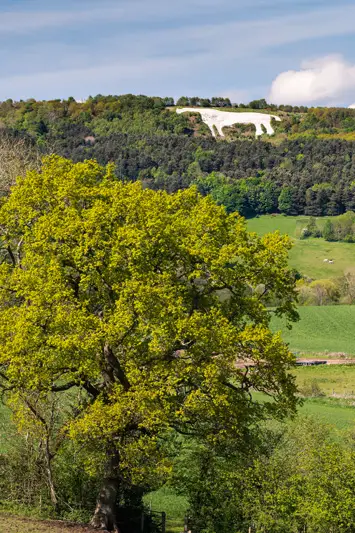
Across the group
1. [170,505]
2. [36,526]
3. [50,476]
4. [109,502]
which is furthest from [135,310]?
[170,505]

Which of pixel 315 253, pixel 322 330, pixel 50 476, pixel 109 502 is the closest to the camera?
pixel 50 476

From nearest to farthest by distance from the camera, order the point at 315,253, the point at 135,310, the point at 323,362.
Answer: the point at 135,310, the point at 323,362, the point at 315,253

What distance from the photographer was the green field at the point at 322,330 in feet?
315

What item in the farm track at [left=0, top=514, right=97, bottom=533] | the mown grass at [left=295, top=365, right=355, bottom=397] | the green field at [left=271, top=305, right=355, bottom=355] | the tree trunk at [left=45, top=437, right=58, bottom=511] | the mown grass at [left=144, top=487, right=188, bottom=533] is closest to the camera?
the farm track at [left=0, top=514, right=97, bottom=533]

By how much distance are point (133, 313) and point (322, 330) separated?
8400 cm

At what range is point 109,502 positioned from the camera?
2627cm

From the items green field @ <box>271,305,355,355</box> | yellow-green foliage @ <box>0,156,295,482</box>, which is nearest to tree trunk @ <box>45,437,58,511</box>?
yellow-green foliage @ <box>0,156,295,482</box>

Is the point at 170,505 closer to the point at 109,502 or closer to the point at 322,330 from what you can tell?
the point at 109,502

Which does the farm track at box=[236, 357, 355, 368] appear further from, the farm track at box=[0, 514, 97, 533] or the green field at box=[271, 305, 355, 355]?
the farm track at box=[0, 514, 97, 533]

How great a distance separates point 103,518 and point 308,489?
7.61 metres

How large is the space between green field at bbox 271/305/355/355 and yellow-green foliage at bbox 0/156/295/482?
68.0 m

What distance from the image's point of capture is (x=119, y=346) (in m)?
25.9

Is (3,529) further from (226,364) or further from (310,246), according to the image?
(310,246)

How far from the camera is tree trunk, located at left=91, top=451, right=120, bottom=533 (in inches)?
1019
